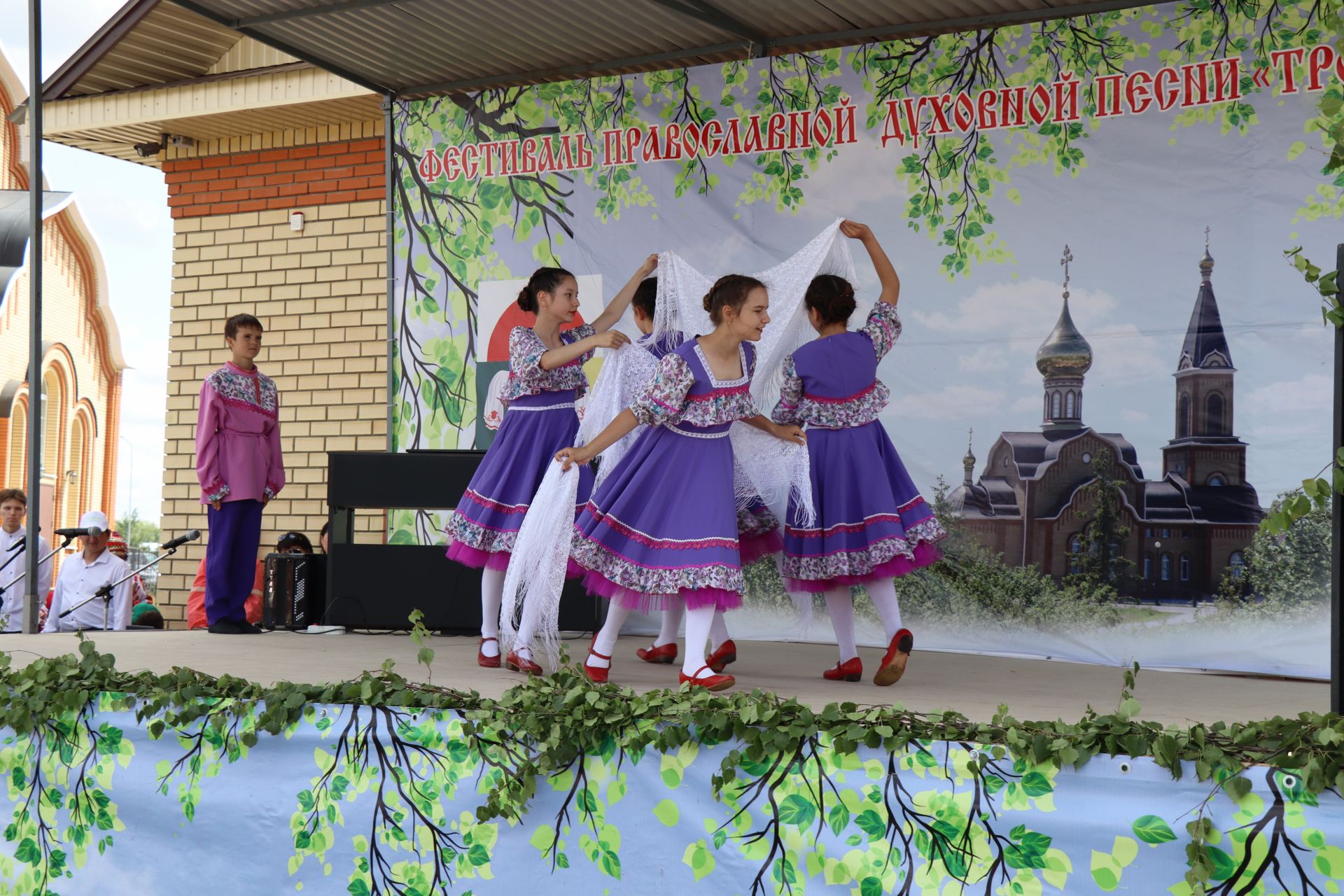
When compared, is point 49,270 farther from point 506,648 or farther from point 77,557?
point 506,648

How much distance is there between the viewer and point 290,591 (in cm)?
620

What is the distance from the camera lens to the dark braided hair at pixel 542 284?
4.54m

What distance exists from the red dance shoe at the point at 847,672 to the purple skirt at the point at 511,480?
3.53ft

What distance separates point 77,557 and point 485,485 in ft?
12.6

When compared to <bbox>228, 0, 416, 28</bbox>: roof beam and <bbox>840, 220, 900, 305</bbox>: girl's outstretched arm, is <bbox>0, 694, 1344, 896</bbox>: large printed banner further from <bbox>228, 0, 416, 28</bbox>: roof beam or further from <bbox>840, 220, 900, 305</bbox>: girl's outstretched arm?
<bbox>228, 0, 416, 28</bbox>: roof beam

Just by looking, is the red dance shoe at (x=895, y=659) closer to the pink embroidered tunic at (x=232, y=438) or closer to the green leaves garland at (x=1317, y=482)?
the green leaves garland at (x=1317, y=482)

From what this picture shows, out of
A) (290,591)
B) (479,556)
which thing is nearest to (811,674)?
(479,556)

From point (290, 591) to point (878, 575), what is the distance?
3.23m

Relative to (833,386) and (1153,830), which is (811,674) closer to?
(833,386)

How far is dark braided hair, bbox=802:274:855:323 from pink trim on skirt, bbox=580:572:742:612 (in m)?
1.16

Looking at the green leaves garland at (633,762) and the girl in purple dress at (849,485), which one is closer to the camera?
A: the green leaves garland at (633,762)

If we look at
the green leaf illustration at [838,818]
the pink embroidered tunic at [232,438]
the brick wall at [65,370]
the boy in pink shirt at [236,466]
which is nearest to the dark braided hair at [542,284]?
the boy in pink shirt at [236,466]

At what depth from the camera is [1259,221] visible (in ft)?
16.8

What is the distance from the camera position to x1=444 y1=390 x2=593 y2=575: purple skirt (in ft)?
15.1
